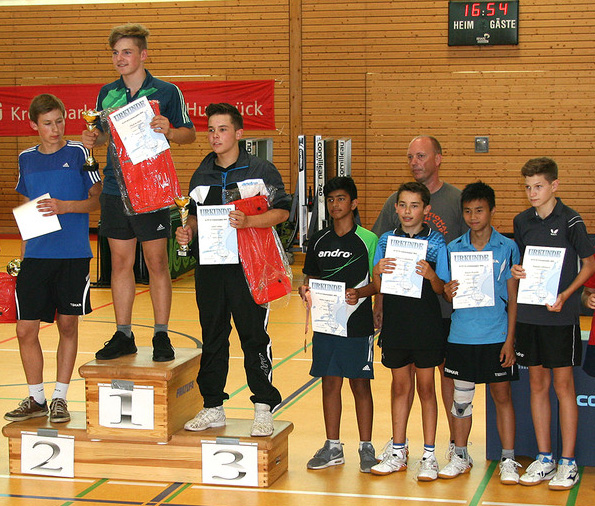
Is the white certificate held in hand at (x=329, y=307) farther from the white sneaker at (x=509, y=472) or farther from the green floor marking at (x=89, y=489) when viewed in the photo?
the green floor marking at (x=89, y=489)

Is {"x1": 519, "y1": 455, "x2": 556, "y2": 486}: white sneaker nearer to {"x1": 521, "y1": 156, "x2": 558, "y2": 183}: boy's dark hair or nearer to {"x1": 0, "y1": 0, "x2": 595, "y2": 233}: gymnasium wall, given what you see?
{"x1": 521, "y1": 156, "x2": 558, "y2": 183}: boy's dark hair

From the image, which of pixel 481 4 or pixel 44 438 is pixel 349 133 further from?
pixel 44 438

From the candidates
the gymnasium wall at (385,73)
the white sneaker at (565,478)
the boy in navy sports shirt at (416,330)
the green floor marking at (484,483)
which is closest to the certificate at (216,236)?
the boy in navy sports shirt at (416,330)

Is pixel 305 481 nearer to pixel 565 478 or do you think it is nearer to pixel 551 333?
pixel 565 478

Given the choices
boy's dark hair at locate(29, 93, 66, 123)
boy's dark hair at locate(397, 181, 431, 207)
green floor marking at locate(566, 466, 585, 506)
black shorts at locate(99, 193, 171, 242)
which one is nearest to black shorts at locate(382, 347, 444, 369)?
boy's dark hair at locate(397, 181, 431, 207)

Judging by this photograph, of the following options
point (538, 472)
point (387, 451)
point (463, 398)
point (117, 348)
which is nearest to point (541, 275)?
point (463, 398)

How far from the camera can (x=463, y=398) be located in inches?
187

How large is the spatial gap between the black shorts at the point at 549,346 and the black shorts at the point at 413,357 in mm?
447

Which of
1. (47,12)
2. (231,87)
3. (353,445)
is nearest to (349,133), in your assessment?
(231,87)

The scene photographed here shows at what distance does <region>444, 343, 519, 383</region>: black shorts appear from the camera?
4.63 meters

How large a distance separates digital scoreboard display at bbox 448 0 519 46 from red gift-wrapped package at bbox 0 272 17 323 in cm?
1124

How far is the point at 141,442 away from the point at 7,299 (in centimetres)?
116

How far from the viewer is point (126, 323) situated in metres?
5.09

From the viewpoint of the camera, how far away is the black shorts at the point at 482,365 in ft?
15.2
